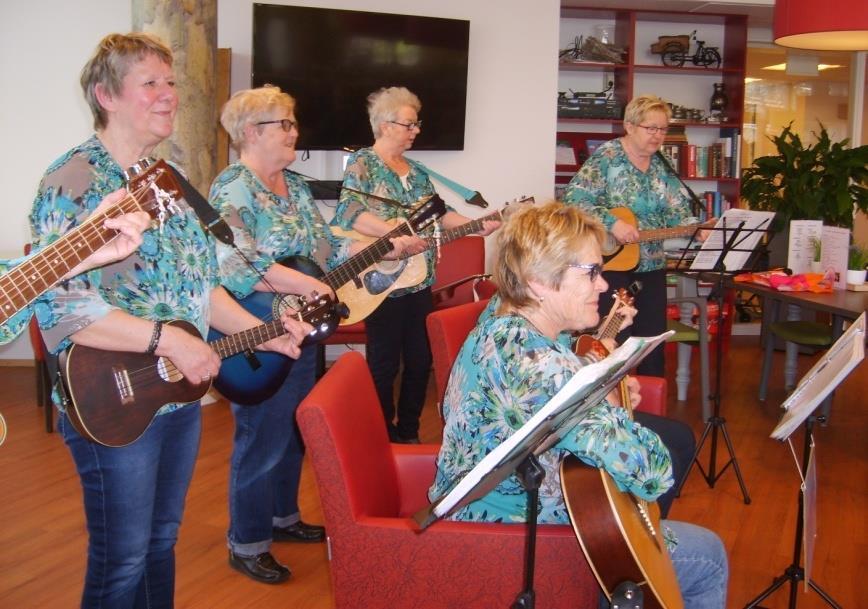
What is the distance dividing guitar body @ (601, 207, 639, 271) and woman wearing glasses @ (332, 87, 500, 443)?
0.57 m

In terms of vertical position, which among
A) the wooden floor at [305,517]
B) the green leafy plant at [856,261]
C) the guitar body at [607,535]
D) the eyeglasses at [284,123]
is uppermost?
the eyeglasses at [284,123]

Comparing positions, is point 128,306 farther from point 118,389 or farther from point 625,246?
point 625,246

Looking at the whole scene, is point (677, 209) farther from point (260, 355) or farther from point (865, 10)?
point (260, 355)

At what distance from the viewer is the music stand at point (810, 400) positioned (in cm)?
210

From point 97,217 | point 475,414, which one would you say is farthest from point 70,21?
point 475,414

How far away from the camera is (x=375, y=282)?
3.75 m

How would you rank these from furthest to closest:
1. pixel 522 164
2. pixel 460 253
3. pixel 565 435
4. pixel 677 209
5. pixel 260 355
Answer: pixel 522 164, pixel 460 253, pixel 677 209, pixel 260 355, pixel 565 435

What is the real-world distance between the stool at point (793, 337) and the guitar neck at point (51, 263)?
448cm

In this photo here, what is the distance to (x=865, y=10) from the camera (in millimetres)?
3301

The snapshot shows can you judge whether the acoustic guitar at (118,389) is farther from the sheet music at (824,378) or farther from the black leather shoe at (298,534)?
the sheet music at (824,378)

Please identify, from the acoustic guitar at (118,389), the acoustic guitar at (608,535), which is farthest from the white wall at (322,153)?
the acoustic guitar at (608,535)

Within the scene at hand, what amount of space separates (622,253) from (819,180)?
8.56ft

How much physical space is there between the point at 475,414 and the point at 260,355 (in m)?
1.11

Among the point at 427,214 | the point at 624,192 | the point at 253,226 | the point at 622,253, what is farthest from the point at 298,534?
the point at 624,192
